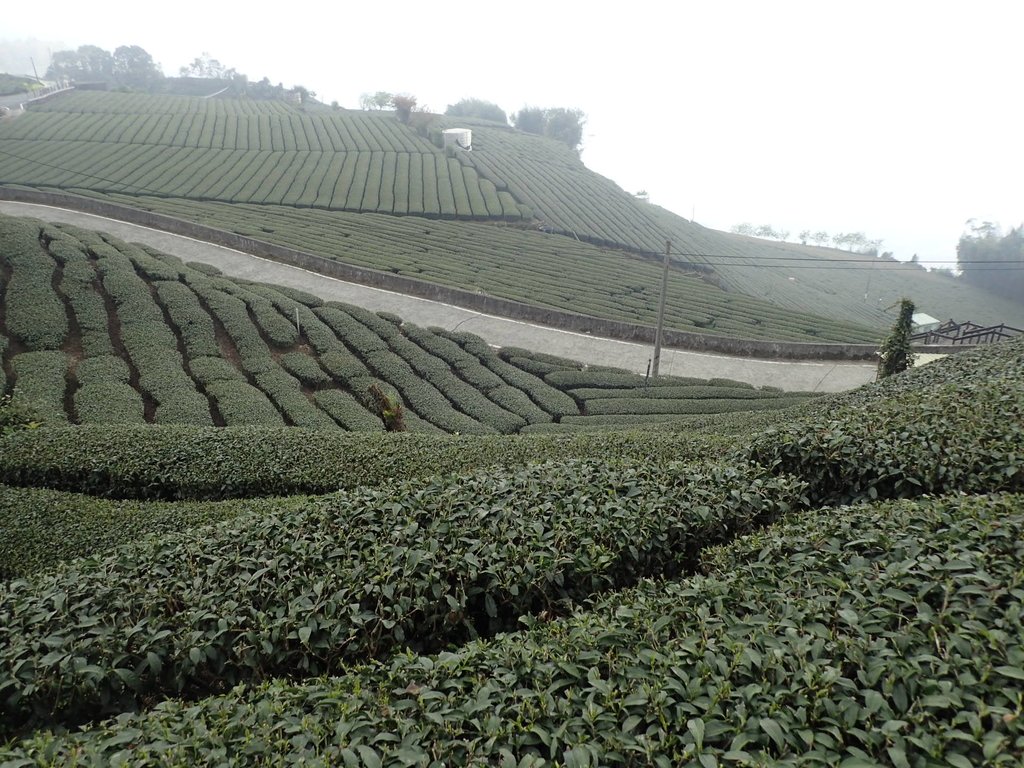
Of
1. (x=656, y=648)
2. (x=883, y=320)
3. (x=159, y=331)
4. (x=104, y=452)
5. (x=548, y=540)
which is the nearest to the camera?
(x=656, y=648)

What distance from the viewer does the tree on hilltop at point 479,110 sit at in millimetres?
105556

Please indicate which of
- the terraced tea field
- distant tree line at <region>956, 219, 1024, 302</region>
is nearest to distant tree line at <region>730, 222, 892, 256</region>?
distant tree line at <region>956, 219, 1024, 302</region>

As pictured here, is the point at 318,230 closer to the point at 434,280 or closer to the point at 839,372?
the point at 434,280

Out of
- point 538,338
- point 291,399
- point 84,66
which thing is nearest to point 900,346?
point 538,338

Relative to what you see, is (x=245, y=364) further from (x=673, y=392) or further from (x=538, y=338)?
(x=673, y=392)

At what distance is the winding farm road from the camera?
22969mm

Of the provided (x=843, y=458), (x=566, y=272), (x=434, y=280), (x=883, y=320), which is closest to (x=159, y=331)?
(x=434, y=280)

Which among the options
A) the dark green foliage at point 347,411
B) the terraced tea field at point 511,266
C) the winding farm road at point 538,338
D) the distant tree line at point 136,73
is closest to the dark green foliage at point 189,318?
the dark green foliage at point 347,411

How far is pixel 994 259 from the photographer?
8038cm

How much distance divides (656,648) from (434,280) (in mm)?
27097

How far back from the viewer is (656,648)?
10.9 feet

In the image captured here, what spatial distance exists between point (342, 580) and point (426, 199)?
153 feet

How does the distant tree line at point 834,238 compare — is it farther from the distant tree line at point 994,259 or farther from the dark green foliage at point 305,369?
the dark green foliage at point 305,369

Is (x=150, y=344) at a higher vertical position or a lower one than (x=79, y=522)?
higher
